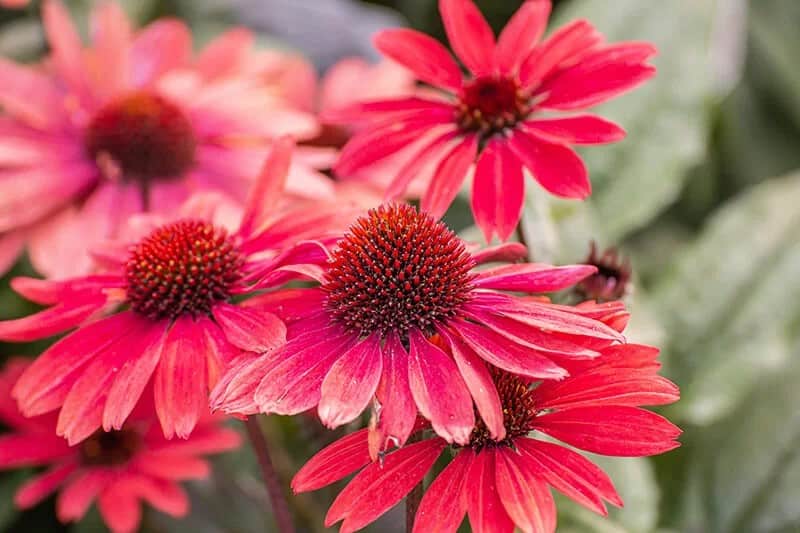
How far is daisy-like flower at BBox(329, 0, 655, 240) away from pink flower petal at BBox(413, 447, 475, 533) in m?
0.14

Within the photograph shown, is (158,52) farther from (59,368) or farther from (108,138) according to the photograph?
(59,368)

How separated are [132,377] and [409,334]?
145 mm

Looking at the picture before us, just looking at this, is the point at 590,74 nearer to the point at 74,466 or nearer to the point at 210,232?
the point at 210,232

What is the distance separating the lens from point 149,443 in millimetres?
907

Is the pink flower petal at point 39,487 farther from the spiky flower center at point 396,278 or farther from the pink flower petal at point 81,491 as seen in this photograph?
the spiky flower center at point 396,278

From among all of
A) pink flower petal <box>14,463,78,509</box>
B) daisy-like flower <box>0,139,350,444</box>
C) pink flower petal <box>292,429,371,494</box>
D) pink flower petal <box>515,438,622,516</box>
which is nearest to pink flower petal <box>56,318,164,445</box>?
daisy-like flower <box>0,139,350,444</box>

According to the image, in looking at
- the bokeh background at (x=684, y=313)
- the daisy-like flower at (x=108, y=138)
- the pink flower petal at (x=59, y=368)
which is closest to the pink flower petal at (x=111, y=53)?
the daisy-like flower at (x=108, y=138)

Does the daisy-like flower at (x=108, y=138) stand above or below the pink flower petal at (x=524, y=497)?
above

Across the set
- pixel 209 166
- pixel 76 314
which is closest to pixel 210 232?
pixel 76 314

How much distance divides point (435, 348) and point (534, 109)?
0.72 feet

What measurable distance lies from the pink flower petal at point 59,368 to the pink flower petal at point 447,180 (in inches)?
7.5

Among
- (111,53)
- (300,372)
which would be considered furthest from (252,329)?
(111,53)

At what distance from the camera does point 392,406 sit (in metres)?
0.44

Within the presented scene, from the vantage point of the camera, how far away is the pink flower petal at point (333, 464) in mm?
448
